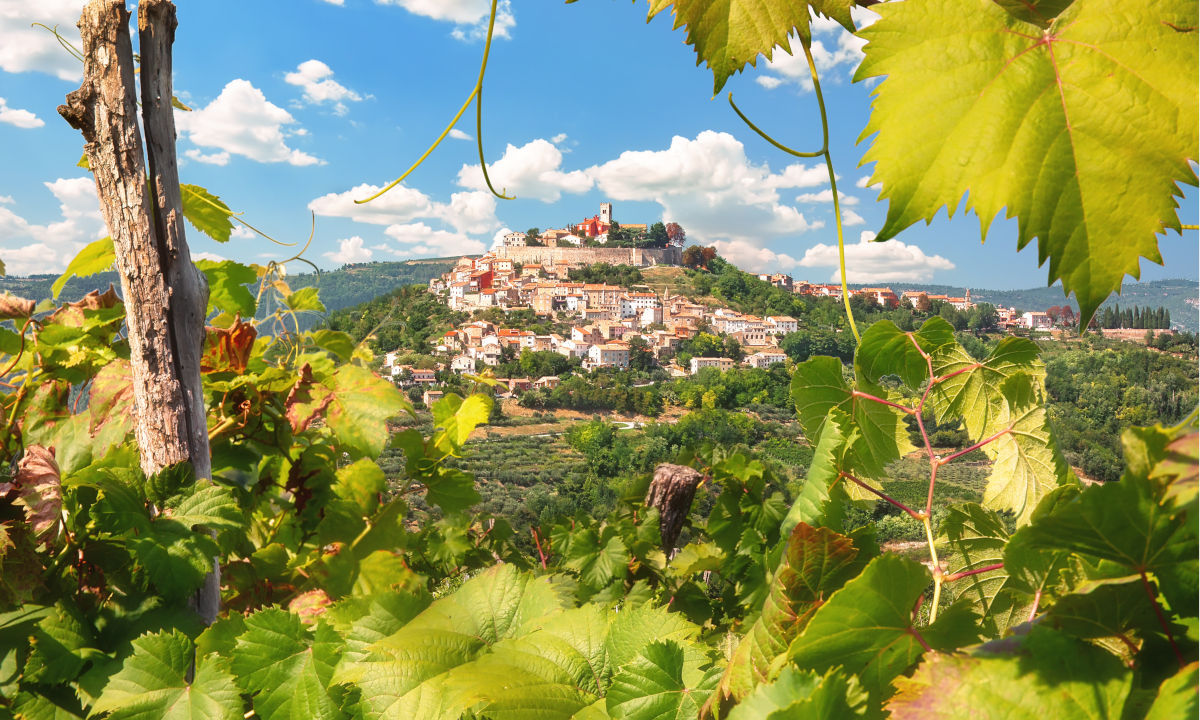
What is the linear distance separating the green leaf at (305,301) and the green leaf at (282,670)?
1.98 ft

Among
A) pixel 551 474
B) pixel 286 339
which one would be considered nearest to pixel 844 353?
pixel 551 474

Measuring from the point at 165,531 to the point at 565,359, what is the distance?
3173 cm

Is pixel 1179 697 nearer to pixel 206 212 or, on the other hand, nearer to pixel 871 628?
pixel 871 628

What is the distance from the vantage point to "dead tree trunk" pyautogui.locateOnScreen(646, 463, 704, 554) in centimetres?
129

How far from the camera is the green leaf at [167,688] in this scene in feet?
1.51

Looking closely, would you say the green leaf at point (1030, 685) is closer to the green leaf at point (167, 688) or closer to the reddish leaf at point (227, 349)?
the green leaf at point (167, 688)

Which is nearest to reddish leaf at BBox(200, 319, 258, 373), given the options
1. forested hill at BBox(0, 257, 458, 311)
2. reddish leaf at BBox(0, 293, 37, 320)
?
reddish leaf at BBox(0, 293, 37, 320)

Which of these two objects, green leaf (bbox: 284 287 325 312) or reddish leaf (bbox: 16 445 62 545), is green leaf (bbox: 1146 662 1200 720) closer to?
reddish leaf (bbox: 16 445 62 545)

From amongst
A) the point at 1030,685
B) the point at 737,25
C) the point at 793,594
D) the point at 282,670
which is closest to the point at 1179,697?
the point at 1030,685

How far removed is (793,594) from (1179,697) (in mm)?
139

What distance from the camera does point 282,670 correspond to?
Answer: 1.49ft

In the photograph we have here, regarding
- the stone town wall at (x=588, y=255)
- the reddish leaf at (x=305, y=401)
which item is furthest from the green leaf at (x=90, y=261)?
the stone town wall at (x=588, y=255)

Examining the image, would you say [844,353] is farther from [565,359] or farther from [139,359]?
[139,359]

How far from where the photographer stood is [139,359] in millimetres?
687
